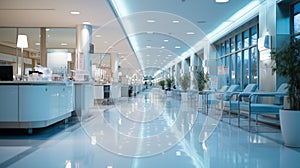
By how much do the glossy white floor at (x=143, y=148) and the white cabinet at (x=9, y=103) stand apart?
0.98 feet

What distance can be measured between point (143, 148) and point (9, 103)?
7.46 ft

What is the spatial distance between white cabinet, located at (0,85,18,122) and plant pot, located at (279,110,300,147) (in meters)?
3.83

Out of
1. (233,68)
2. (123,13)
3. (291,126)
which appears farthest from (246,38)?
(291,126)

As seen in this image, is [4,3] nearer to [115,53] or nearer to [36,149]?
[36,149]

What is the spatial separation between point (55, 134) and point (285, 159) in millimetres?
3337

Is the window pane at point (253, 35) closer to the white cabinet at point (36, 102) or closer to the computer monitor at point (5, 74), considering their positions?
the white cabinet at point (36, 102)

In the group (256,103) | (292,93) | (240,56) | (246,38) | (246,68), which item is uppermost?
(246,38)

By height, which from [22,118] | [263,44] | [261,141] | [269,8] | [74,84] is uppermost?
[269,8]

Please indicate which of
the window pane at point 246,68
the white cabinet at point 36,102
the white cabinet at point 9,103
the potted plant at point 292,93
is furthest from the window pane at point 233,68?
the white cabinet at point 9,103

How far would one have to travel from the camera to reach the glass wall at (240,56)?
863 cm

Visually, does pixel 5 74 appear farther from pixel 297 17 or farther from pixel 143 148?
pixel 297 17

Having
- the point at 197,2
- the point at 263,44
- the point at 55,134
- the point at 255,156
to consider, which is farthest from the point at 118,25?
the point at 255,156

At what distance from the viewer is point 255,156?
317cm

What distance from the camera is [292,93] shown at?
3750 millimetres
